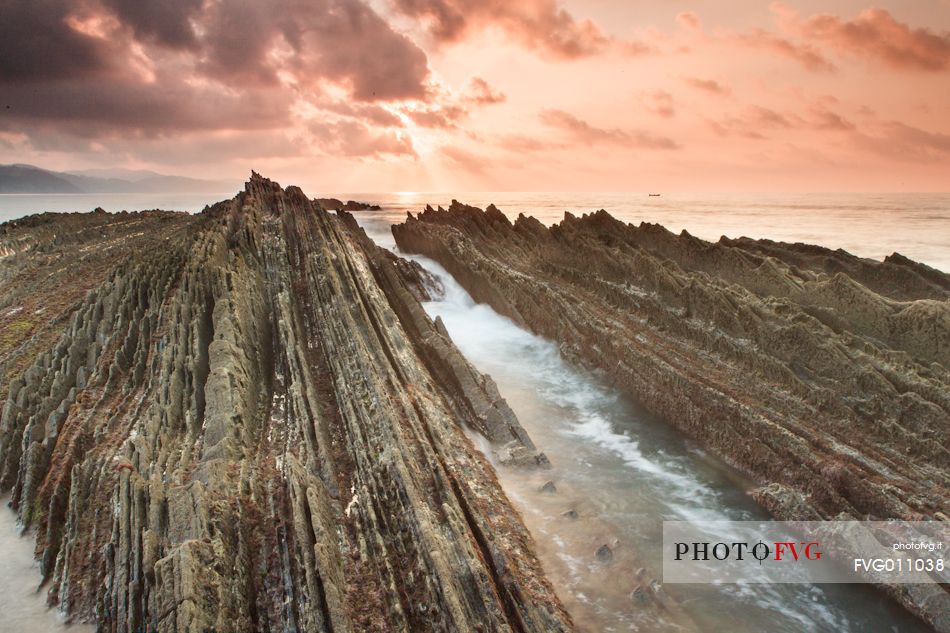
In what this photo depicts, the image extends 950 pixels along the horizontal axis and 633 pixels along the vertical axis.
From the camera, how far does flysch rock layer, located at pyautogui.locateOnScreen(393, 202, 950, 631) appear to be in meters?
8.89

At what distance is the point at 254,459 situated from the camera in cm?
816

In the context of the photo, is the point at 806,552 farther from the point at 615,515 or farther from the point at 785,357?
the point at 785,357

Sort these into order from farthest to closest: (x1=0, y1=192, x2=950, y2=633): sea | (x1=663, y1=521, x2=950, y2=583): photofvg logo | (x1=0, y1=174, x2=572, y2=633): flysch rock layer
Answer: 1. (x1=663, y1=521, x2=950, y2=583): photofvg logo
2. (x1=0, y1=192, x2=950, y2=633): sea
3. (x1=0, y1=174, x2=572, y2=633): flysch rock layer

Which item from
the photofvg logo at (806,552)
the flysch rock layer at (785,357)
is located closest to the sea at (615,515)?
the photofvg logo at (806,552)

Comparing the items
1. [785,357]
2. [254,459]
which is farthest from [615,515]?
[254,459]

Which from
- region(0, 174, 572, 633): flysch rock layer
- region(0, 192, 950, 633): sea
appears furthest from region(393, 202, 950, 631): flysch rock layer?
region(0, 174, 572, 633): flysch rock layer

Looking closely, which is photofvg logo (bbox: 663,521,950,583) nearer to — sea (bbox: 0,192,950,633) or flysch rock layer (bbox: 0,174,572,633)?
sea (bbox: 0,192,950,633)

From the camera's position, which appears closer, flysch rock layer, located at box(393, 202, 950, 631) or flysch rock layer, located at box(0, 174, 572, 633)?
flysch rock layer, located at box(0, 174, 572, 633)

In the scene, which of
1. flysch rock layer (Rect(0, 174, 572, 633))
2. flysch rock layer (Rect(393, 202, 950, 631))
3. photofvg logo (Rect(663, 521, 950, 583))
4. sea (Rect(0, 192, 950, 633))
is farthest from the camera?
flysch rock layer (Rect(393, 202, 950, 631))

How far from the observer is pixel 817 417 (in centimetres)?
1040

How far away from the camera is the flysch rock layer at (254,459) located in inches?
233

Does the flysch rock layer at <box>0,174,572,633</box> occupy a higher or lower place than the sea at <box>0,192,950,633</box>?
higher

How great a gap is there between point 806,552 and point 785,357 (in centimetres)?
532

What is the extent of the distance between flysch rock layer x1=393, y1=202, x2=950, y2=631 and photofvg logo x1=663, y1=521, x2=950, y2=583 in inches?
10.9
